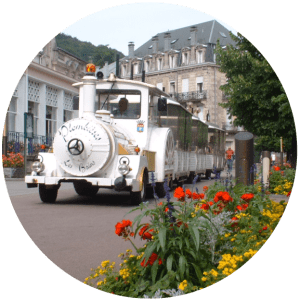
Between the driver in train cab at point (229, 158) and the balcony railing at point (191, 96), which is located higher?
the balcony railing at point (191, 96)

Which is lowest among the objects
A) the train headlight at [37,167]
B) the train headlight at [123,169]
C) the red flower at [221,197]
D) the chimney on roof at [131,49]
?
the red flower at [221,197]

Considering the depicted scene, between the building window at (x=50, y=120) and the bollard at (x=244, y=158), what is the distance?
6.44 feet

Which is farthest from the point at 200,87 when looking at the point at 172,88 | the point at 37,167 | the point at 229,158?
the point at 37,167

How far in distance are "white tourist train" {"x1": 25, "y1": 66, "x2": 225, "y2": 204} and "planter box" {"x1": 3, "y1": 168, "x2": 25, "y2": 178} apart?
0.14 meters

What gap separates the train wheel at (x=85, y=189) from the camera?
5.80 meters

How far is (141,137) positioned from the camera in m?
7.38

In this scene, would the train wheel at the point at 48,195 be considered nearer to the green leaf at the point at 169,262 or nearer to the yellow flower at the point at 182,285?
the green leaf at the point at 169,262

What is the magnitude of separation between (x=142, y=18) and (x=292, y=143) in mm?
1971

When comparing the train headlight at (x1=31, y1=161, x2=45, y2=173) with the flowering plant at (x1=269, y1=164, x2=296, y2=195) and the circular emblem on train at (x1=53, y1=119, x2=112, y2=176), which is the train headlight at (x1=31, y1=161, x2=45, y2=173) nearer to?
the circular emblem on train at (x1=53, y1=119, x2=112, y2=176)

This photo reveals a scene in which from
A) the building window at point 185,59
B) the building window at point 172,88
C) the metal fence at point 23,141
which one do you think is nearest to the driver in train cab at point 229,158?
the building window at point 172,88

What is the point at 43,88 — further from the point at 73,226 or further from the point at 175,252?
the point at 175,252

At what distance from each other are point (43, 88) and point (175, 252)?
2.24 metres

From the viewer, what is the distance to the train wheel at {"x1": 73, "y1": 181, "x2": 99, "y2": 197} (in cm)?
580

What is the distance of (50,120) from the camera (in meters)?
5.61
